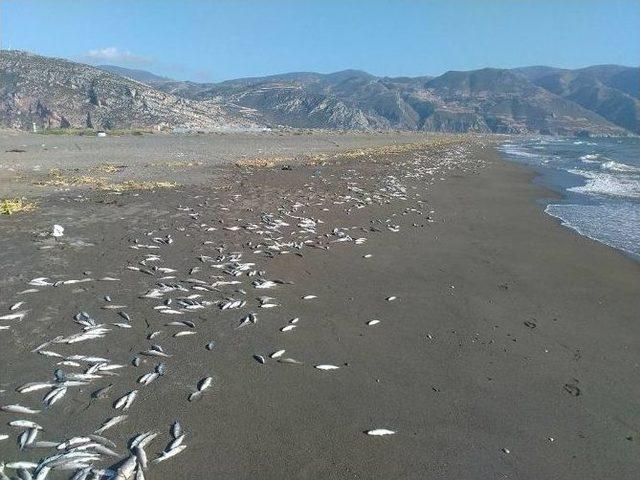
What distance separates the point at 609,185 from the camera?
106ft

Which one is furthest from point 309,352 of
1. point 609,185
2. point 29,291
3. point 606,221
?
point 609,185

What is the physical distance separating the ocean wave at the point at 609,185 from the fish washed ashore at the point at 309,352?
14958mm

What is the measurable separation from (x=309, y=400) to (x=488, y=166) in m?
40.0

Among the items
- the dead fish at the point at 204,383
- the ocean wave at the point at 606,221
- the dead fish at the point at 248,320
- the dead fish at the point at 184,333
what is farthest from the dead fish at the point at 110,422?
the ocean wave at the point at 606,221

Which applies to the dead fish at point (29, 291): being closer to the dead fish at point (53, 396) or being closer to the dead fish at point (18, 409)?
the dead fish at point (53, 396)

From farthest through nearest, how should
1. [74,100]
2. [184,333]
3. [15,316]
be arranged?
[74,100], [15,316], [184,333]

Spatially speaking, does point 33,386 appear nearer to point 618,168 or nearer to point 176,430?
point 176,430

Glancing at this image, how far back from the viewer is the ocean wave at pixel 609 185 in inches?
1127

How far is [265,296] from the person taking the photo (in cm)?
1052

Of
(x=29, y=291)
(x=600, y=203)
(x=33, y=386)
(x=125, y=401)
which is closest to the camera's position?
(x=125, y=401)

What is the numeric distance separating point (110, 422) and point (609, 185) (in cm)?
3510

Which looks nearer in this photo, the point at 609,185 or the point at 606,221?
the point at 606,221

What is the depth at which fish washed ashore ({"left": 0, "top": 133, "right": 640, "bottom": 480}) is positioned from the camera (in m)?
5.74

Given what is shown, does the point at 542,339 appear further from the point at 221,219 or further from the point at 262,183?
the point at 262,183
